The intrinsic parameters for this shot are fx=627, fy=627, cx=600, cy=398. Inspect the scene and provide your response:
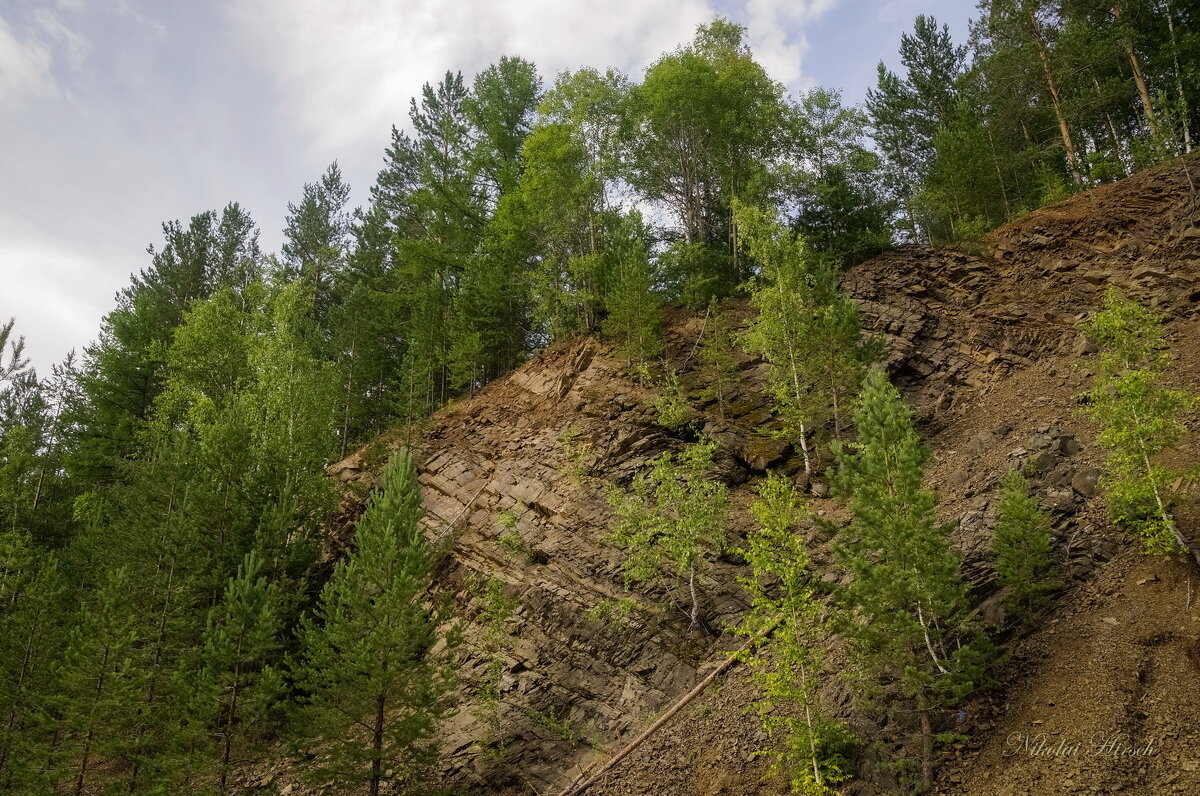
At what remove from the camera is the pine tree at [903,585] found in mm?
10789

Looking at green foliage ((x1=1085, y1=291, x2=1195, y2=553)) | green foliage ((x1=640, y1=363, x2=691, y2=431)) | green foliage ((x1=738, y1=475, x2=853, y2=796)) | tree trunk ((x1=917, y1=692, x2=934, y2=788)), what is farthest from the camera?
green foliage ((x1=640, y1=363, x2=691, y2=431))

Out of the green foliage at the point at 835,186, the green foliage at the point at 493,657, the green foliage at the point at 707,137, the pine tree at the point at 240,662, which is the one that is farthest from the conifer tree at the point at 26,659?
the green foliage at the point at 835,186

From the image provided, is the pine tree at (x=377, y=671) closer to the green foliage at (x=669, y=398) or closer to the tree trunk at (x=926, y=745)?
the green foliage at (x=669, y=398)

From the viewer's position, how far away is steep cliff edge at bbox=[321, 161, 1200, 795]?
11.0 metres

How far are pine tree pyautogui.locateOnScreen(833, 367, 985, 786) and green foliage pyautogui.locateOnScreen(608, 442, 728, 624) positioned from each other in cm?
496

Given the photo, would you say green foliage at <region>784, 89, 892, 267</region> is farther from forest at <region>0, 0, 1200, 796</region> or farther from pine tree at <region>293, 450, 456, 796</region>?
pine tree at <region>293, 450, 456, 796</region>

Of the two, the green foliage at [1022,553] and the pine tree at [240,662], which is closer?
the green foliage at [1022,553]

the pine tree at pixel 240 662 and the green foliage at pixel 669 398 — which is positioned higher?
the green foliage at pixel 669 398

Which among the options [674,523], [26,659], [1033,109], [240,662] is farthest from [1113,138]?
[26,659]

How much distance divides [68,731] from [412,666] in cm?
1047

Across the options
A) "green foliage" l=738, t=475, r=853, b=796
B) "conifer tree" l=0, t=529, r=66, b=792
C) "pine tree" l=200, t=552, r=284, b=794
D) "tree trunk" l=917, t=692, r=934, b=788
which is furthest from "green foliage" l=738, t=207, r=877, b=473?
"conifer tree" l=0, t=529, r=66, b=792

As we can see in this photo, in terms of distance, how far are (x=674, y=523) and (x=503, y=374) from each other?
14.0 metres

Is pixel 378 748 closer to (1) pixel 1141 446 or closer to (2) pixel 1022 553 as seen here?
(2) pixel 1022 553

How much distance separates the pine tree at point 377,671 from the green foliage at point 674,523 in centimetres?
537
